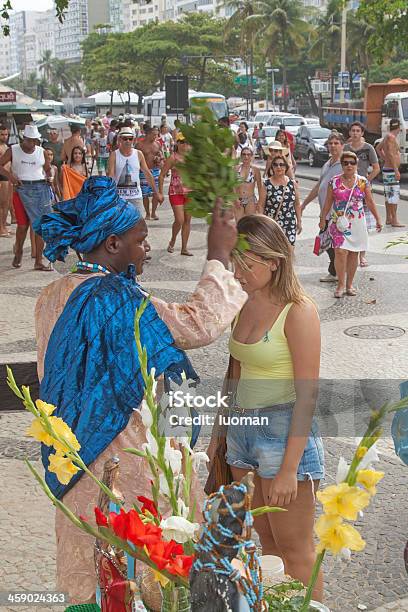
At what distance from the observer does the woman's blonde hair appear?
3.10 m

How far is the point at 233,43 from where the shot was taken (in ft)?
247

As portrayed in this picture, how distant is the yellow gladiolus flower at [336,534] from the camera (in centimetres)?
154

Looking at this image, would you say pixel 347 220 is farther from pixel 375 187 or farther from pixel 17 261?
pixel 375 187

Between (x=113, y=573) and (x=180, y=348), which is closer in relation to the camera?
(x=113, y=573)

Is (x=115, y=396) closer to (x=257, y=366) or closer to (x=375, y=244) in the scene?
(x=257, y=366)

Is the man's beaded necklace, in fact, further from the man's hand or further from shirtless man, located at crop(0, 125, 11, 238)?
shirtless man, located at crop(0, 125, 11, 238)

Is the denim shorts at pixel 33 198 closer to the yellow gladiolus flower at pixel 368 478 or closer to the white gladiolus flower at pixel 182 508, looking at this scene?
the white gladiolus flower at pixel 182 508

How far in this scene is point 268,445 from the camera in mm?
3137

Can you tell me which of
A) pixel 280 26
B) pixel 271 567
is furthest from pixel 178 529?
pixel 280 26

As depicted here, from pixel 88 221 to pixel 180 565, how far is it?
121cm

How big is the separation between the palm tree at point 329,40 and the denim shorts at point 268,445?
2870 inches

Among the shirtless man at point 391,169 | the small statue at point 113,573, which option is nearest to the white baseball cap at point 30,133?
the shirtless man at point 391,169

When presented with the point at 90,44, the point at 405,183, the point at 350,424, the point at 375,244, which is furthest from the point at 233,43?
the point at 350,424

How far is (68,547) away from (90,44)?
3370 inches
